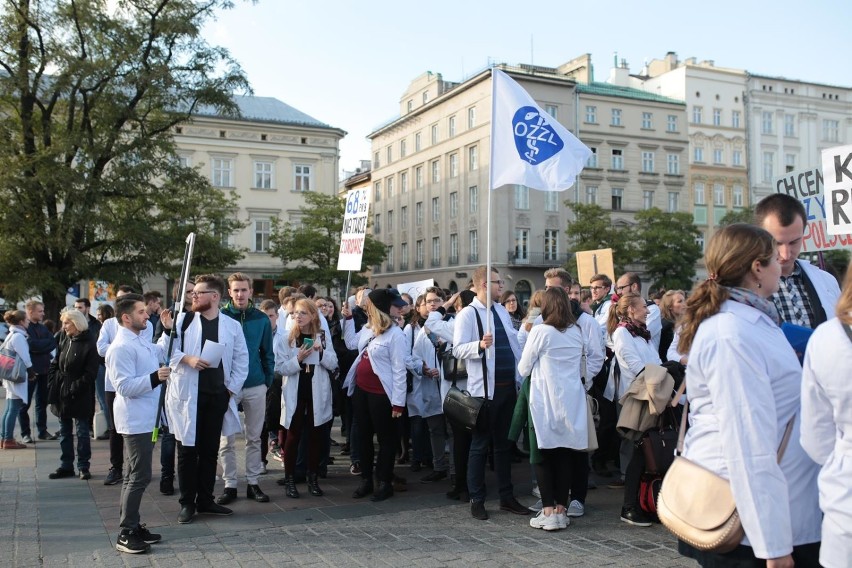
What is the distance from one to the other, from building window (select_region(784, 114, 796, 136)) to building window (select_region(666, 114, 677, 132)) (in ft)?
44.6

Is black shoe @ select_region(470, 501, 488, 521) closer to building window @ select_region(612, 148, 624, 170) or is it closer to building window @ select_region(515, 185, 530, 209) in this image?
building window @ select_region(515, 185, 530, 209)

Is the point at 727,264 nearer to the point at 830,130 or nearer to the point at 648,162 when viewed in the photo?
the point at 648,162

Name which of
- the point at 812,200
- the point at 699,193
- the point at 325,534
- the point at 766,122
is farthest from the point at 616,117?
the point at 325,534

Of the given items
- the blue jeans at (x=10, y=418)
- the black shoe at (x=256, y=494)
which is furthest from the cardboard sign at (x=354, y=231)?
the blue jeans at (x=10, y=418)

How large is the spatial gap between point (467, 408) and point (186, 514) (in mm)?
2608

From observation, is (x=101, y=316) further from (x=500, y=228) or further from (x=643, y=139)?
(x=643, y=139)

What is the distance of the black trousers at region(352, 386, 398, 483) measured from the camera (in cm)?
707

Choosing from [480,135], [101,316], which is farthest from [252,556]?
[480,135]

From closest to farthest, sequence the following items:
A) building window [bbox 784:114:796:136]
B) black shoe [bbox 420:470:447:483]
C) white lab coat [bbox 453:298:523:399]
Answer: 1. white lab coat [bbox 453:298:523:399]
2. black shoe [bbox 420:470:447:483]
3. building window [bbox 784:114:796:136]

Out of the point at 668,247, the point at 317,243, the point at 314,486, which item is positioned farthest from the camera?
the point at 668,247

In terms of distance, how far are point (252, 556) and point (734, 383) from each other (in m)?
4.07

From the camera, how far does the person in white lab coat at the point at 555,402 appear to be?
5906 mm

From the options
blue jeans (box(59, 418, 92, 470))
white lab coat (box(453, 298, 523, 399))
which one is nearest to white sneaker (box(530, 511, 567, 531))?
white lab coat (box(453, 298, 523, 399))

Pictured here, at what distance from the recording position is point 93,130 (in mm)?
24156
